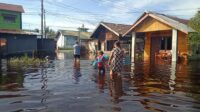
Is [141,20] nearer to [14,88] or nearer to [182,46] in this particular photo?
[182,46]

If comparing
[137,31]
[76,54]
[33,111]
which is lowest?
[33,111]

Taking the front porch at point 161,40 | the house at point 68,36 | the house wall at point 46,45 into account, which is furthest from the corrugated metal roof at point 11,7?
the house at point 68,36

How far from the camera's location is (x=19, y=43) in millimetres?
32031

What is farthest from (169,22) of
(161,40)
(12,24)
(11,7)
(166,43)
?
(11,7)

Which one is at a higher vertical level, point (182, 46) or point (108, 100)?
point (182, 46)

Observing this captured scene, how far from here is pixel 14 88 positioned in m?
9.07

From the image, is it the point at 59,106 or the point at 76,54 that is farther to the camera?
the point at 76,54

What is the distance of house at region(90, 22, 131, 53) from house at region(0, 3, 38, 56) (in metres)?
9.66

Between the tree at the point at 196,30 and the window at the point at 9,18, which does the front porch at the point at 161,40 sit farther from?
the window at the point at 9,18

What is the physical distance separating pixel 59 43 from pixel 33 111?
197 ft

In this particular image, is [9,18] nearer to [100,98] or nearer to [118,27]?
[118,27]

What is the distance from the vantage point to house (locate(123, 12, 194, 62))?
2345cm

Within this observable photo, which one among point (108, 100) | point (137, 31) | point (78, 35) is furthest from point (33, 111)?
point (78, 35)

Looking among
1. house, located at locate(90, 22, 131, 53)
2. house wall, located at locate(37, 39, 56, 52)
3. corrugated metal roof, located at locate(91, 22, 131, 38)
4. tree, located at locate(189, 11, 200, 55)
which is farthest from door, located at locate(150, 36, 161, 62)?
house wall, located at locate(37, 39, 56, 52)
